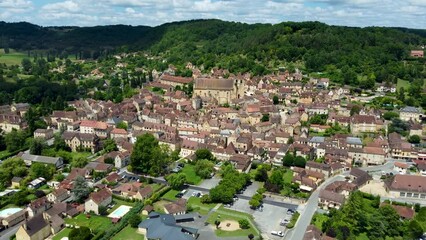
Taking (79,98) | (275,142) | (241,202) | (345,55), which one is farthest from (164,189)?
(345,55)

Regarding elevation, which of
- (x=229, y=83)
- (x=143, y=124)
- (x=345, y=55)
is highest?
(x=345, y=55)

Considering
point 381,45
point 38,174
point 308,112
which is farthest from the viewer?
point 381,45

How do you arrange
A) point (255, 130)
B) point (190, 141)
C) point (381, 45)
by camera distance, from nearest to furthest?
1. point (190, 141)
2. point (255, 130)
3. point (381, 45)

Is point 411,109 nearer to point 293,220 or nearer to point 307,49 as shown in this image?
point 293,220

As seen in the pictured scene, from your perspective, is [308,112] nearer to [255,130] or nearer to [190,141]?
[255,130]

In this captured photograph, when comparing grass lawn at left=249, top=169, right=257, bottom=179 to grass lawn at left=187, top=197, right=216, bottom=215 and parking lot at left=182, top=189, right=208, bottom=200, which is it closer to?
parking lot at left=182, top=189, right=208, bottom=200

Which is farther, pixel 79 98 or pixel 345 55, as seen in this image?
pixel 345 55
